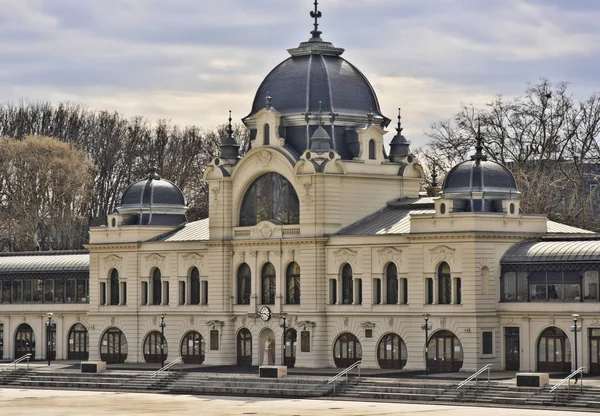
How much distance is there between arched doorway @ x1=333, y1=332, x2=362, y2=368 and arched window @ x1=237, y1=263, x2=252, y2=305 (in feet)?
23.6

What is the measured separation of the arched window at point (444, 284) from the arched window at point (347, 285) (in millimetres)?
6575

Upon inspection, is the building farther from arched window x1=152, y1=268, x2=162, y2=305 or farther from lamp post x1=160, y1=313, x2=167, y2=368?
lamp post x1=160, y1=313, x2=167, y2=368

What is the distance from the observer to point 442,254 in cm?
10194

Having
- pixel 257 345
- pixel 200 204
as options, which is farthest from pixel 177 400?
pixel 200 204

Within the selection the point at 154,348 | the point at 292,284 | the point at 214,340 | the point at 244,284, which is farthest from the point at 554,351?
the point at 154,348

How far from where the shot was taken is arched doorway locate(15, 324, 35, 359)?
123188 millimetres

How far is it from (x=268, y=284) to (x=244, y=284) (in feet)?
6.69

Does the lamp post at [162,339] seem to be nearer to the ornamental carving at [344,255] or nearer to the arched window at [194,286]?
the arched window at [194,286]

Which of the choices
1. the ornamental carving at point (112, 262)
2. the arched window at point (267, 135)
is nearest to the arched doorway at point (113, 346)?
the ornamental carving at point (112, 262)

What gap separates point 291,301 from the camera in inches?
4309

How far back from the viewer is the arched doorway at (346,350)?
→ 106 m

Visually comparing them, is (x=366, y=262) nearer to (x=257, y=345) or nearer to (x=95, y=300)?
(x=257, y=345)

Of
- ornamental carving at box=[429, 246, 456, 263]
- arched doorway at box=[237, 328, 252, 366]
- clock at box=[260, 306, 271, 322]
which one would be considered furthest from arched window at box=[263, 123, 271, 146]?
ornamental carving at box=[429, 246, 456, 263]

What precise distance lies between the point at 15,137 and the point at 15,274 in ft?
125
